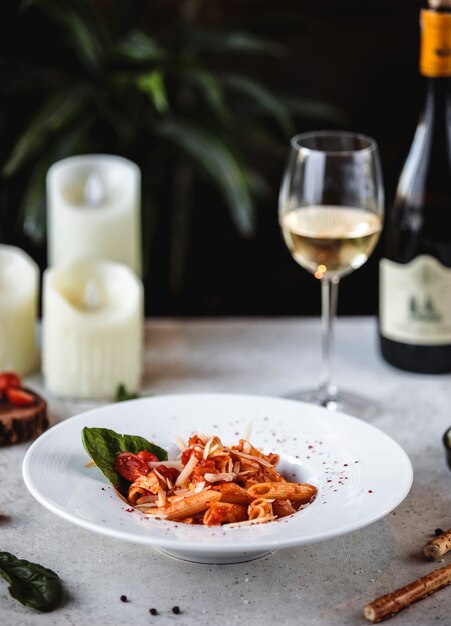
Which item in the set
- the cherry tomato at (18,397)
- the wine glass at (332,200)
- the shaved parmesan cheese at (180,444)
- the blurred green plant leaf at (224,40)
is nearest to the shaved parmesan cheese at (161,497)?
the shaved parmesan cheese at (180,444)

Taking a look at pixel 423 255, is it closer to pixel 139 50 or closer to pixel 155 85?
pixel 155 85

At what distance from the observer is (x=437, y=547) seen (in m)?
1.09

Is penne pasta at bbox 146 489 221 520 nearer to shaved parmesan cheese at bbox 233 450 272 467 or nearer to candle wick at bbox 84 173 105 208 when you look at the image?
shaved parmesan cheese at bbox 233 450 272 467

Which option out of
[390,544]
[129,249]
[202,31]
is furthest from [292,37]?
[390,544]

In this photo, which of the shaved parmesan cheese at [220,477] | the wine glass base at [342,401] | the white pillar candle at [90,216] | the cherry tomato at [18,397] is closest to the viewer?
the shaved parmesan cheese at [220,477]

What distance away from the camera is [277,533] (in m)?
0.97

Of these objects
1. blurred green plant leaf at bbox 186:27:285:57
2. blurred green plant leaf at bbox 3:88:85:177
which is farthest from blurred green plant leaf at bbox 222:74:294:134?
blurred green plant leaf at bbox 3:88:85:177

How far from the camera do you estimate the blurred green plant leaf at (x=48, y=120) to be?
2504mm

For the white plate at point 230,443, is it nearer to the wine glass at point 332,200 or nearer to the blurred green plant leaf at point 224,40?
the wine glass at point 332,200

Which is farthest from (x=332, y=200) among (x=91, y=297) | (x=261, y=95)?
(x=261, y=95)

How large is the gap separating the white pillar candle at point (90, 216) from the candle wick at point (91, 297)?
2.6 inches

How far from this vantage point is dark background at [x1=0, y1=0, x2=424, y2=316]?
10.7ft

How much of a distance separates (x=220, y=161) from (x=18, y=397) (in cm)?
139

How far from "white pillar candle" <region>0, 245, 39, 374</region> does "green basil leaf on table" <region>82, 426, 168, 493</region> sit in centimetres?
46
